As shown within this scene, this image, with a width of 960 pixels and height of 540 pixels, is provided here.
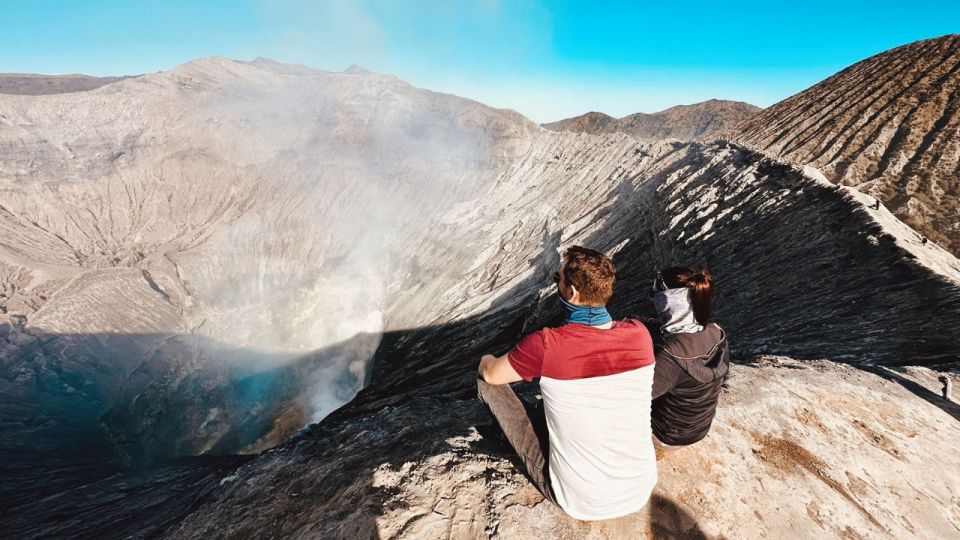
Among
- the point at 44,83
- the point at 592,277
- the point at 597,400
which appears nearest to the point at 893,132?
the point at 592,277

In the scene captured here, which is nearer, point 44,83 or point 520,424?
point 520,424

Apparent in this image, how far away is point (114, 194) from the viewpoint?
6362cm

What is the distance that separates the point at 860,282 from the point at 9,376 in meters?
71.1

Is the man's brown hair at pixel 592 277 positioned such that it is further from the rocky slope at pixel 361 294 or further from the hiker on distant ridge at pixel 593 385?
the rocky slope at pixel 361 294

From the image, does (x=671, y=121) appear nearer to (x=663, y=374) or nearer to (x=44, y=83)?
(x=663, y=374)

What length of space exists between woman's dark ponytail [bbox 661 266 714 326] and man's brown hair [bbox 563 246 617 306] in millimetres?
770

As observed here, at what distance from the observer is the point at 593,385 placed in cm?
278

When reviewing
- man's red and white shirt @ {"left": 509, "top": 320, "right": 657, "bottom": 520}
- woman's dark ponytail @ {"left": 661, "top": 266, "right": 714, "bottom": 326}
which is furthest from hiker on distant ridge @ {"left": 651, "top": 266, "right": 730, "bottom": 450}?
man's red and white shirt @ {"left": 509, "top": 320, "right": 657, "bottom": 520}

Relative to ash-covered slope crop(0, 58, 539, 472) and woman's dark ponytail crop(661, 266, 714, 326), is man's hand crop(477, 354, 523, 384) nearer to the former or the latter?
woman's dark ponytail crop(661, 266, 714, 326)

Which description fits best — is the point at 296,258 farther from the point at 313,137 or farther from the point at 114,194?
the point at 114,194

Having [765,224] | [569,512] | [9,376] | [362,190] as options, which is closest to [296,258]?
[362,190]

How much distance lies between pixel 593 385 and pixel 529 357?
460 mm

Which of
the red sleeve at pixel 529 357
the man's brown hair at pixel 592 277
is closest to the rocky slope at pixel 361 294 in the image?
the red sleeve at pixel 529 357

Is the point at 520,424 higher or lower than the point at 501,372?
lower
